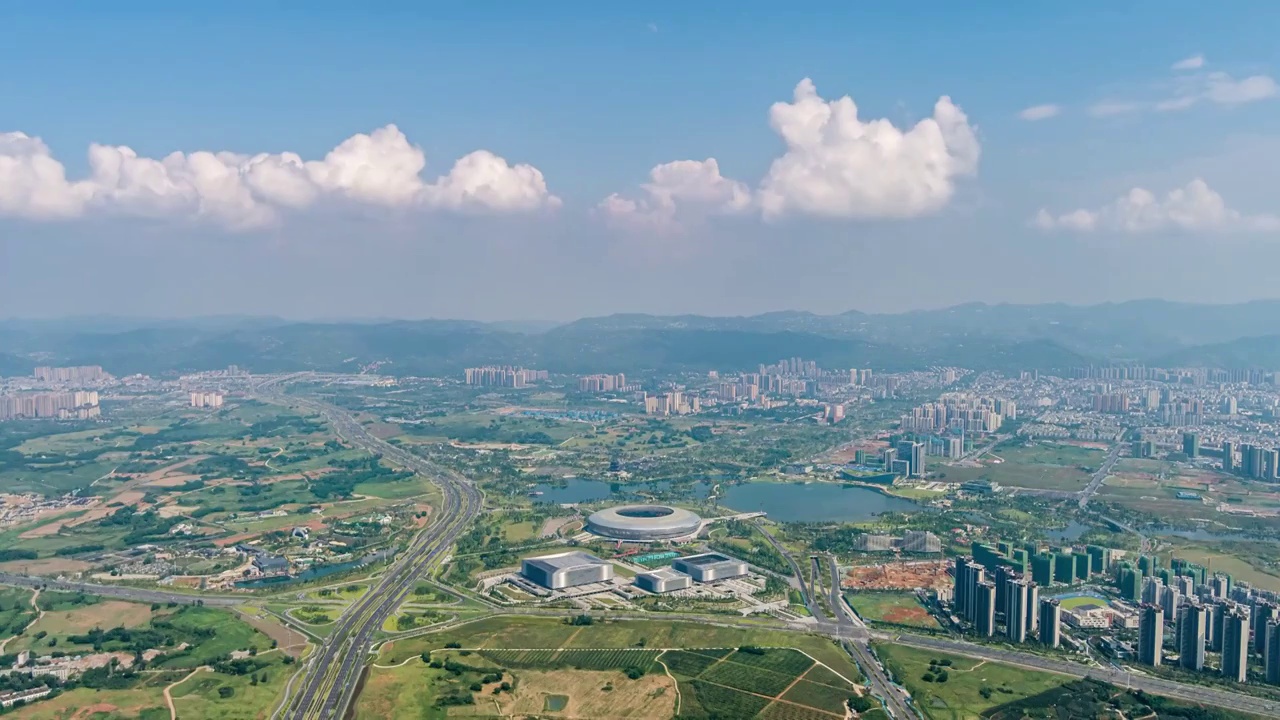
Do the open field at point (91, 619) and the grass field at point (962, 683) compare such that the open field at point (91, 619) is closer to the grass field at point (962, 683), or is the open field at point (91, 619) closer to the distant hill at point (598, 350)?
the grass field at point (962, 683)

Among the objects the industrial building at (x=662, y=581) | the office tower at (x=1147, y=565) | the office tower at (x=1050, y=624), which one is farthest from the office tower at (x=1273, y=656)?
the industrial building at (x=662, y=581)

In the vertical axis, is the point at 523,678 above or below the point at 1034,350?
below

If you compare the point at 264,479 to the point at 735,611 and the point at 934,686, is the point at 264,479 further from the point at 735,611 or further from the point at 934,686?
the point at 934,686

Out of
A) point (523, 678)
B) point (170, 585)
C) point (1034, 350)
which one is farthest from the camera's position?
point (1034, 350)

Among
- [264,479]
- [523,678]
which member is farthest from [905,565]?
[264,479]

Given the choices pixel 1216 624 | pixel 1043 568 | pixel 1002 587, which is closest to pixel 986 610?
pixel 1002 587
